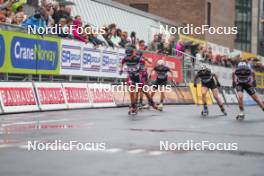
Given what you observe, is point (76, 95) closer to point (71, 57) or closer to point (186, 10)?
point (71, 57)

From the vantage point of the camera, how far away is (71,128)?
13469mm

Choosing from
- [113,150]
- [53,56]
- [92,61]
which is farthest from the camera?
[92,61]

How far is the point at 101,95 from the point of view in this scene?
24.7 m

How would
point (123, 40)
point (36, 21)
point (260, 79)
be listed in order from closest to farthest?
point (36, 21) → point (123, 40) → point (260, 79)

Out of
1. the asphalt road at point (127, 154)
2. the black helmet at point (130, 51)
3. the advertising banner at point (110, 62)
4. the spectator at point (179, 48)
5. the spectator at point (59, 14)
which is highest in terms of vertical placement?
the spectator at point (59, 14)

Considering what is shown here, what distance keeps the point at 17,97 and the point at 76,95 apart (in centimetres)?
389

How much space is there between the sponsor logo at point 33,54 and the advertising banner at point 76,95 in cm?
89

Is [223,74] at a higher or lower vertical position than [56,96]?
higher

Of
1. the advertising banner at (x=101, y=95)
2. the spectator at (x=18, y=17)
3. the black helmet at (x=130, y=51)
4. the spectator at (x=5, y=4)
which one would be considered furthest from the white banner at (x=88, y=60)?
the spectator at (x=5, y=4)

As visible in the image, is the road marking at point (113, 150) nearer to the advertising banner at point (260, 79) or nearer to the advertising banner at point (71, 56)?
the advertising banner at point (71, 56)

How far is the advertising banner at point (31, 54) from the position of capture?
19094mm

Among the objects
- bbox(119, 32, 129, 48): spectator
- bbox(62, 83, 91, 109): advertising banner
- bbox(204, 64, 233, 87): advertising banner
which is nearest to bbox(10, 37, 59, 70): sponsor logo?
bbox(62, 83, 91, 109): advertising banner

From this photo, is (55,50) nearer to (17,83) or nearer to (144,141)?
(17,83)

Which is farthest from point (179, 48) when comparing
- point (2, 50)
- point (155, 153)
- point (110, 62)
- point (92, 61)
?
point (155, 153)
